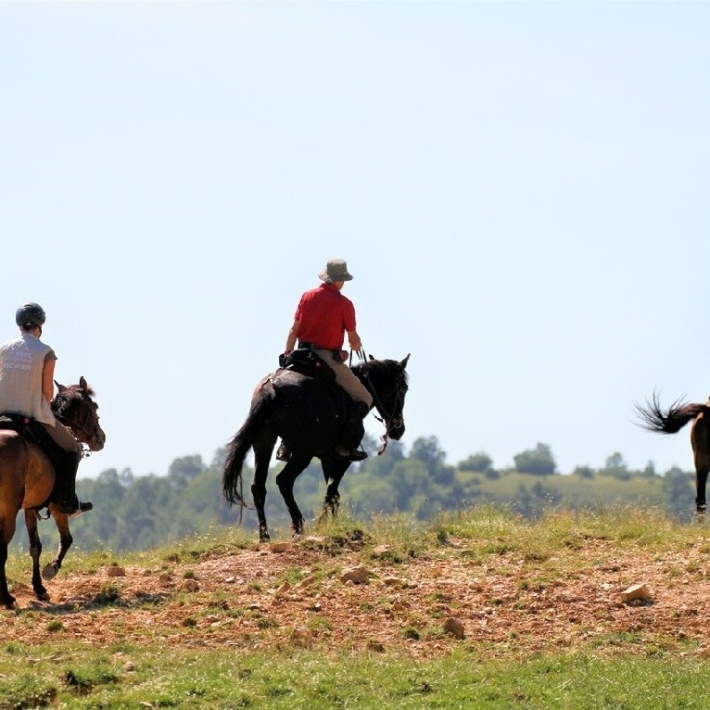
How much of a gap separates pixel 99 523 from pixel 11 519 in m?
147

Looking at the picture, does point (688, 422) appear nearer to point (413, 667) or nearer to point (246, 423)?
point (246, 423)

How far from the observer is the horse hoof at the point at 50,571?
53.7 feet

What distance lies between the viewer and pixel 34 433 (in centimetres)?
1573

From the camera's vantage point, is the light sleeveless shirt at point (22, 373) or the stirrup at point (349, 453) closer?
the light sleeveless shirt at point (22, 373)

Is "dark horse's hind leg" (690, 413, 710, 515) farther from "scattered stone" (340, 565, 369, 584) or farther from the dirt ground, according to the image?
"scattered stone" (340, 565, 369, 584)

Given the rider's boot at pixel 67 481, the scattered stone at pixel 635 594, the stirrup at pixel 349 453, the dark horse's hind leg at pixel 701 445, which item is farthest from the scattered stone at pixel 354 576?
the dark horse's hind leg at pixel 701 445

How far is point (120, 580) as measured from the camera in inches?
651

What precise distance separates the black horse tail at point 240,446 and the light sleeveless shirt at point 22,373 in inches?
135

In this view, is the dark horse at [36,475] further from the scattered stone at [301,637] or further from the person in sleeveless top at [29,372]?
the scattered stone at [301,637]

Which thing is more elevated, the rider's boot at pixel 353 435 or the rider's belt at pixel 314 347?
the rider's belt at pixel 314 347

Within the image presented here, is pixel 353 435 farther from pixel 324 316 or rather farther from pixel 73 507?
pixel 73 507

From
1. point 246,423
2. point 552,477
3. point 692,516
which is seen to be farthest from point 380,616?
point 552,477

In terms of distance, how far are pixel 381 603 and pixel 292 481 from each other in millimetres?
4138

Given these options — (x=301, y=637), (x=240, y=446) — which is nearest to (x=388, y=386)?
(x=240, y=446)
